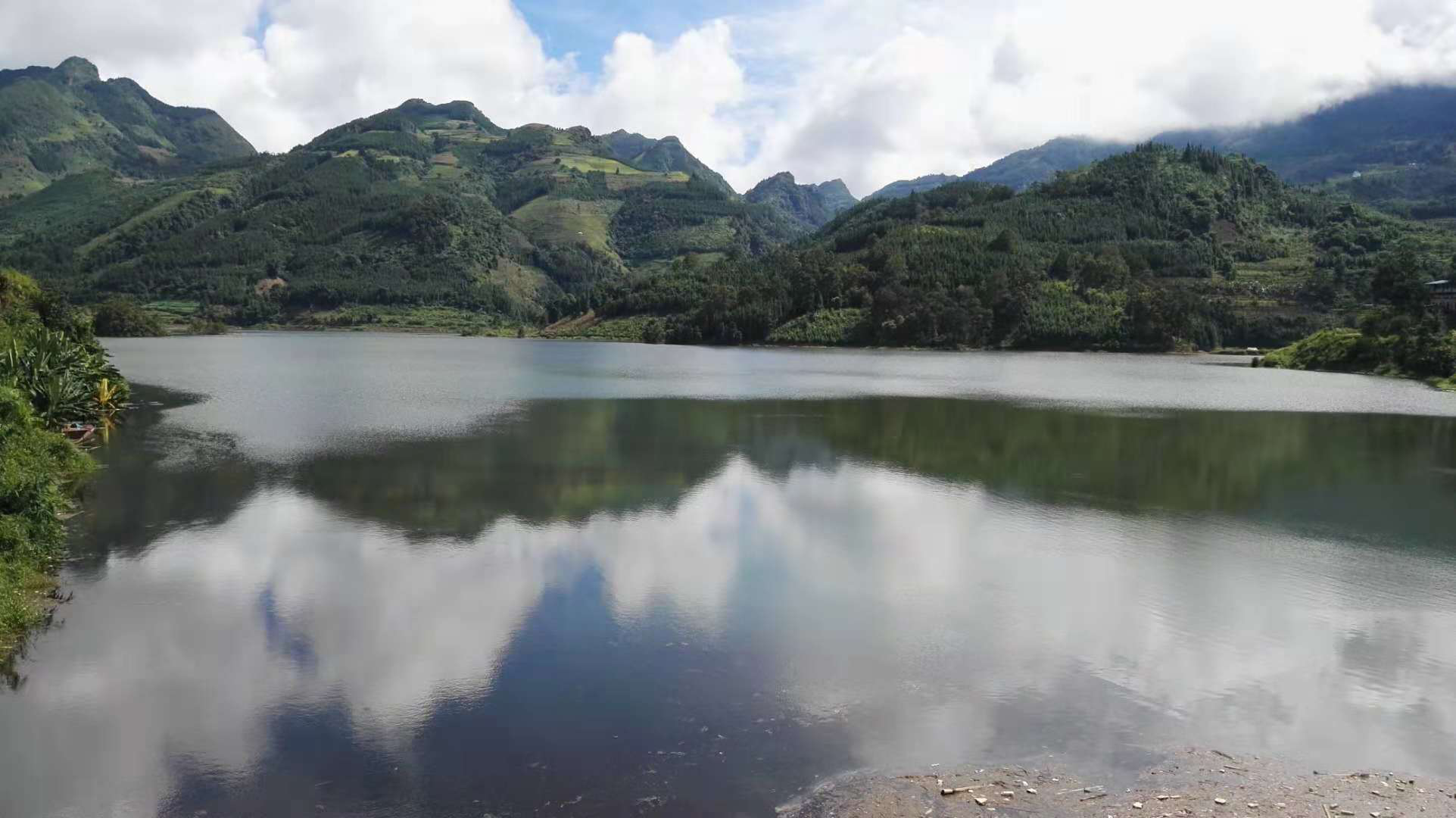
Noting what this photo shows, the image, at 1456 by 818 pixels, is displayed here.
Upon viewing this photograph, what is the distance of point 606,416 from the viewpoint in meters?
48.4

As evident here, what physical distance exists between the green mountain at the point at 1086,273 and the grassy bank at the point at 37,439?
105880 millimetres

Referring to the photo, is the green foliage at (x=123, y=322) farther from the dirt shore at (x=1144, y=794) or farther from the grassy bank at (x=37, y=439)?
the dirt shore at (x=1144, y=794)

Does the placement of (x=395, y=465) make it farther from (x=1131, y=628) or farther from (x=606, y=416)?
(x=1131, y=628)

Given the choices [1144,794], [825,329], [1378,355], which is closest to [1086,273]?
[825,329]

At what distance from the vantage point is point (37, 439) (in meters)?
27.6

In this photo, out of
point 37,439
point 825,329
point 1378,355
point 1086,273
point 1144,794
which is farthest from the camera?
point 825,329

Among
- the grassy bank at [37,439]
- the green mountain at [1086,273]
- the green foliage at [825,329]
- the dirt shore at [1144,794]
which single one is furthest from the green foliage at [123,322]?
the dirt shore at [1144,794]

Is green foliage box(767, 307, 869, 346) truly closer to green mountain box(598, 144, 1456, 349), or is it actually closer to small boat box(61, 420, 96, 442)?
green mountain box(598, 144, 1456, 349)

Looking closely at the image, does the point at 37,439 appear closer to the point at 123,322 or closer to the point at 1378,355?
the point at 1378,355

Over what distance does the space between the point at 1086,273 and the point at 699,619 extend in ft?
452

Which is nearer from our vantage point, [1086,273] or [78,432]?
[78,432]

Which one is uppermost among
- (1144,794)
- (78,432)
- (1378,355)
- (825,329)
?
(825,329)

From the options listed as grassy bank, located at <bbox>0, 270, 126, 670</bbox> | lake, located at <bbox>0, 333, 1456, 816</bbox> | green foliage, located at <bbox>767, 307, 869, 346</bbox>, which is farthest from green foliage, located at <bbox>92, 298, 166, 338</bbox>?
lake, located at <bbox>0, 333, 1456, 816</bbox>

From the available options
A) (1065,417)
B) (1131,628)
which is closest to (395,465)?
(1131,628)
